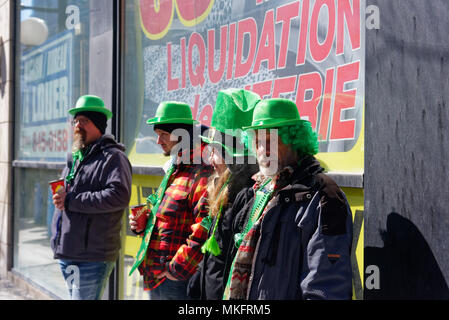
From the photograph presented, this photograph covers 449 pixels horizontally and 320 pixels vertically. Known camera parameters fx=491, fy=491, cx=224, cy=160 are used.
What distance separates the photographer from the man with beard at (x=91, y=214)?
12.0 feet

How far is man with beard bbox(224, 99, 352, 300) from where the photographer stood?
1917 millimetres

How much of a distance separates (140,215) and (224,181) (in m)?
0.89

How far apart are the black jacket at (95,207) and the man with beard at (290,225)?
1606 mm

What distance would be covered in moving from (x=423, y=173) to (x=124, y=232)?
353 centimetres

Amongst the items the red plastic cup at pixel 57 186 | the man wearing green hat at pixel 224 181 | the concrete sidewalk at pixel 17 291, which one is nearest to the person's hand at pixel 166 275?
the man wearing green hat at pixel 224 181

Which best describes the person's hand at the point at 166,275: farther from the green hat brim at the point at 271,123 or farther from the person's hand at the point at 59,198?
the green hat brim at the point at 271,123

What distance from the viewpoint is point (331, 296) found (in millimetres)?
1893

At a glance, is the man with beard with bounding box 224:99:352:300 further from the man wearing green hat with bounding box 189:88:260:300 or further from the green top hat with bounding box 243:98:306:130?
the man wearing green hat with bounding box 189:88:260:300

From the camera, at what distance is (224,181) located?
2.62 m

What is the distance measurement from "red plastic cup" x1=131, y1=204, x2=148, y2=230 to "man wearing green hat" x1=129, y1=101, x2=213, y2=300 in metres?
0.03

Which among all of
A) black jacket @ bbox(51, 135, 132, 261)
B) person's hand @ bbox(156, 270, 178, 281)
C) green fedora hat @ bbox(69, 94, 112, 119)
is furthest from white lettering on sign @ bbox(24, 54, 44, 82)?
person's hand @ bbox(156, 270, 178, 281)
